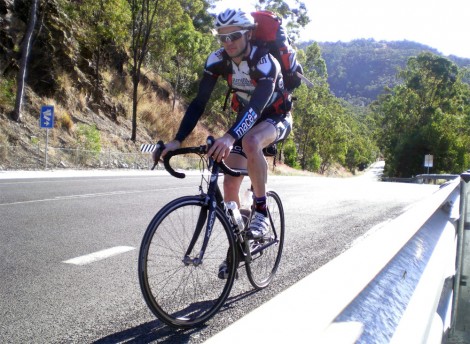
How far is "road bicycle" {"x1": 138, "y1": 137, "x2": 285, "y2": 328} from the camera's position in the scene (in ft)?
8.96

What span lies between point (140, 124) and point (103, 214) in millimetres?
26581

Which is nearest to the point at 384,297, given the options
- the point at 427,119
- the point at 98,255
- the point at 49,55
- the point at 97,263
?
the point at 97,263

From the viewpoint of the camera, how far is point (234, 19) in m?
3.29

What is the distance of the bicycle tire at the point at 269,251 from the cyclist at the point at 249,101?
308 mm

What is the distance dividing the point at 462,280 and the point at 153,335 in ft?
5.75

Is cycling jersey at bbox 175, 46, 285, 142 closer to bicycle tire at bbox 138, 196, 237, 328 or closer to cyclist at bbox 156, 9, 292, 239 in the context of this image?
cyclist at bbox 156, 9, 292, 239

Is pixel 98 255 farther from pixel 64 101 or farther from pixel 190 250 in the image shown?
pixel 64 101

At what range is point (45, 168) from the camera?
18641 millimetres

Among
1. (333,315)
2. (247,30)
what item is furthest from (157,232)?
(333,315)

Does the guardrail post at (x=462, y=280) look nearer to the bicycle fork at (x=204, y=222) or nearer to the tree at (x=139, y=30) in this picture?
the bicycle fork at (x=204, y=222)

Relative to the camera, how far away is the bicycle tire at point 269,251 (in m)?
3.78

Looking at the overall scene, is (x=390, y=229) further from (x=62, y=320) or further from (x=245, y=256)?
(x=62, y=320)

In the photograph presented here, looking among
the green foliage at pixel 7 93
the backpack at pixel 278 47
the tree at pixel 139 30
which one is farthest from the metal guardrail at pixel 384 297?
the tree at pixel 139 30

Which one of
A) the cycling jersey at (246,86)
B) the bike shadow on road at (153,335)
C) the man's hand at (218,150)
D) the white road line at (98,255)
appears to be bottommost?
the white road line at (98,255)
